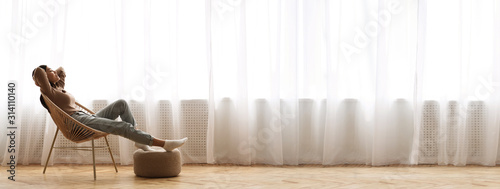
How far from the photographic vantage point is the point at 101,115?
424cm

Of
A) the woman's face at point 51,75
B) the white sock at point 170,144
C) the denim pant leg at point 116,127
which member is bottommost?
the white sock at point 170,144

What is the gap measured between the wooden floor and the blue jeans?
1.09ft

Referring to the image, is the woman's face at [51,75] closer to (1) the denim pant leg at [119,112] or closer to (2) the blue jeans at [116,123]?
(2) the blue jeans at [116,123]

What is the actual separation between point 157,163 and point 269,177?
0.87 m

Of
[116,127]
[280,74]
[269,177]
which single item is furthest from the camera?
[280,74]

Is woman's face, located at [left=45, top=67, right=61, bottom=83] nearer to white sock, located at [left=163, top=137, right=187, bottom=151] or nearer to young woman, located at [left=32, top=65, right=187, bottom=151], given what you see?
young woman, located at [left=32, top=65, right=187, bottom=151]

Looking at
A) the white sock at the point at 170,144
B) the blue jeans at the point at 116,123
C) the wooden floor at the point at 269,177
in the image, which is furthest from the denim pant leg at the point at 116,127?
the wooden floor at the point at 269,177

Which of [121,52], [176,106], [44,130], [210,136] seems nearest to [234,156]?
[210,136]

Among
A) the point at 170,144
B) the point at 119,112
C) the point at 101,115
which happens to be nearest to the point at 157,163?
the point at 170,144

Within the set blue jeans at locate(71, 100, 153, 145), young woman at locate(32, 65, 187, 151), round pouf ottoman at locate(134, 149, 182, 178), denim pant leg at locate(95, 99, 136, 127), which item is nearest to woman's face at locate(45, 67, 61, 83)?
young woman at locate(32, 65, 187, 151)

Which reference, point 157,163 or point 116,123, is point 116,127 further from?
point 157,163

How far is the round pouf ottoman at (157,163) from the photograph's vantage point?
13.1ft

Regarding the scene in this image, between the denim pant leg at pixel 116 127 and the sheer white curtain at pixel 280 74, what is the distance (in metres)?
0.95

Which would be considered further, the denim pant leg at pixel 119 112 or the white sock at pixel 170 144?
the denim pant leg at pixel 119 112
